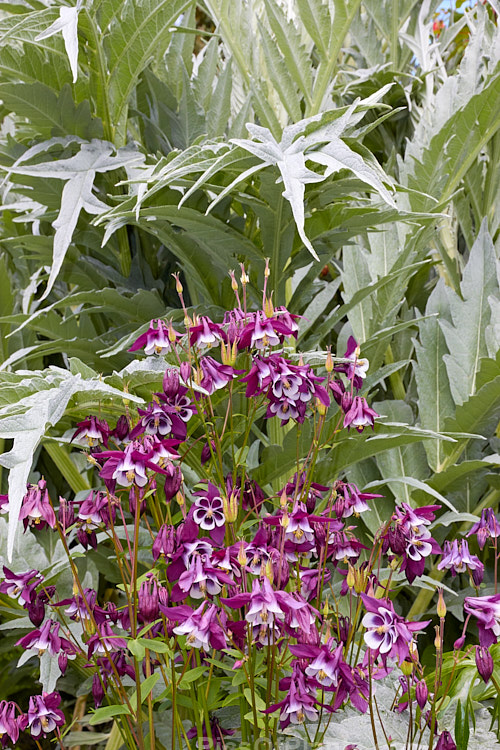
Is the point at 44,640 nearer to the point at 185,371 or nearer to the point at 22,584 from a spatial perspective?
the point at 22,584

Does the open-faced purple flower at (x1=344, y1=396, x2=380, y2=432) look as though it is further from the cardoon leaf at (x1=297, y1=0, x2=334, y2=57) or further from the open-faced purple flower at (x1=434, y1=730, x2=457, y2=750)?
the cardoon leaf at (x1=297, y1=0, x2=334, y2=57)

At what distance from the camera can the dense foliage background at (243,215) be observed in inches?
28.5

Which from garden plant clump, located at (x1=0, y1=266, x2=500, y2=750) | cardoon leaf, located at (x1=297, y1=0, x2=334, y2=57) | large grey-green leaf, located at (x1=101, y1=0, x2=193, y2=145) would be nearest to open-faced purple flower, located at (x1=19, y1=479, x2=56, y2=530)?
garden plant clump, located at (x1=0, y1=266, x2=500, y2=750)

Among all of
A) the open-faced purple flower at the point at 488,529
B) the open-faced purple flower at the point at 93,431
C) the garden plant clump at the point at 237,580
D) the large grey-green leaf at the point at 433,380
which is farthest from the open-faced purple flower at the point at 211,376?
the large grey-green leaf at the point at 433,380

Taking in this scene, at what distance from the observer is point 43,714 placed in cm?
60

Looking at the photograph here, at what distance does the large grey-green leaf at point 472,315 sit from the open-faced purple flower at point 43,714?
0.63m

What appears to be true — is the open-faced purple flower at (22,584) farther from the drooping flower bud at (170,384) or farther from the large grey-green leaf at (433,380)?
the large grey-green leaf at (433,380)

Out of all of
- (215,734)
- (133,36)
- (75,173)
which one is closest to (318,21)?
(133,36)

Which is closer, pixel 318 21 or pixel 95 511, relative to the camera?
pixel 95 511

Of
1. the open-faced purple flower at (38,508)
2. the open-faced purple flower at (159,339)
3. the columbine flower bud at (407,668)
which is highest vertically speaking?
the open-faced purple flower at (159,339)

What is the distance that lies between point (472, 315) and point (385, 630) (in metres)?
0.58

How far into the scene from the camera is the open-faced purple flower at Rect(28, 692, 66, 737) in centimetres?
60

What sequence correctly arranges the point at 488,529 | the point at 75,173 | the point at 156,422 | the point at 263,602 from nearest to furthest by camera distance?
1. the point at 263,602
2. the point at 156,422
3. the point at 488,529
4. the point at 75,173

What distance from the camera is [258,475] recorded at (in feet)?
2.69
